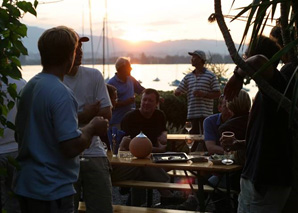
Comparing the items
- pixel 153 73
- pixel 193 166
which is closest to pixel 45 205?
pixel 193 166

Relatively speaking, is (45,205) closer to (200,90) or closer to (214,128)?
(214,128)

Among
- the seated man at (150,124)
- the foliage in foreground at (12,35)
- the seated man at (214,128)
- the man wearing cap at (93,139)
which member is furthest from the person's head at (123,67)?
the foliage in foreground at (12,35)

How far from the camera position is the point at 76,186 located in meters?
3.64

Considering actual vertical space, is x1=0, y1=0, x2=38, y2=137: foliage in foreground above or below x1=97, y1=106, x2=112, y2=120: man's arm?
above

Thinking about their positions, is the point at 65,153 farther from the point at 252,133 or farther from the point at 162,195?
the point at 162,195

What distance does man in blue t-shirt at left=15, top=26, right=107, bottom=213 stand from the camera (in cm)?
238

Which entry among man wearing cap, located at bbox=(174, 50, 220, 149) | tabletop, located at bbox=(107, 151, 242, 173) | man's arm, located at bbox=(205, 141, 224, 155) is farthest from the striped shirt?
tabletop, located at bbox=(107, 151, 242, 173)

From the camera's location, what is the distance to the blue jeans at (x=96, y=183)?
358 cm

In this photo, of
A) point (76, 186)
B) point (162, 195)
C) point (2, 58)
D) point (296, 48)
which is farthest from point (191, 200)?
point (2, 58)

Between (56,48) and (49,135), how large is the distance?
0.41 m

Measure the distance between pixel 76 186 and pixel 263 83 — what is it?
1.83m

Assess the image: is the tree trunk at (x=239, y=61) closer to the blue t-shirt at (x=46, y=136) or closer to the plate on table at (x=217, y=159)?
the blue t-shirt at (x=46, y=136)

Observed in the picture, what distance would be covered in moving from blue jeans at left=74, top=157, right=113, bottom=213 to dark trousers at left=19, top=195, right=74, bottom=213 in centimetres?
107

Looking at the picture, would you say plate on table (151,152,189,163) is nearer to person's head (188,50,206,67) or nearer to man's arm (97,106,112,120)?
man's arm (97,106,112,120)
